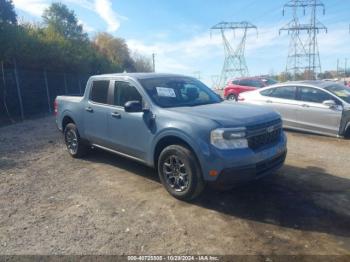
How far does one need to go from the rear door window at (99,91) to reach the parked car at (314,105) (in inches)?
224

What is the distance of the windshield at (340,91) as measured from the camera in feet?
28.8

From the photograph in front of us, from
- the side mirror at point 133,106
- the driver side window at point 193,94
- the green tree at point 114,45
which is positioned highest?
the green tree at point 114,45

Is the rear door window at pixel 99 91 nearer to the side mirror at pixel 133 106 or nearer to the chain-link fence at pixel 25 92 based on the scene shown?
the side mirror at pixel 133 106

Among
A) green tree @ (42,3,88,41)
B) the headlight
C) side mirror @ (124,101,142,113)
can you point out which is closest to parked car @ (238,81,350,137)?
the headlight

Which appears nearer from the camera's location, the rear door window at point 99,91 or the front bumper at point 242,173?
the front bumper at point 242,173

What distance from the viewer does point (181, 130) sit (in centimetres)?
474

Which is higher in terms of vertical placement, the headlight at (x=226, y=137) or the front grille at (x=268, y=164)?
the headlight at (x=226, y=137)

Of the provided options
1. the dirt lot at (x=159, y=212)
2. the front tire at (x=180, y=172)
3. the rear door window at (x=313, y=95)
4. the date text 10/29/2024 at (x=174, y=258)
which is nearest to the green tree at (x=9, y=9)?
the dirt lot at (x=159, y=212)

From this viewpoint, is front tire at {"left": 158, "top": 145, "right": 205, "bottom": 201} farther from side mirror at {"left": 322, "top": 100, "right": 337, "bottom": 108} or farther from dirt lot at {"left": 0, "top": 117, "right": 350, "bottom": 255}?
side mirror at {"left": 322, "top": 100, "right": 337, "bottom": 108}

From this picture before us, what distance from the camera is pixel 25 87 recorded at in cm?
1574

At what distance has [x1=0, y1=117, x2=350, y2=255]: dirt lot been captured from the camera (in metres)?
3.80

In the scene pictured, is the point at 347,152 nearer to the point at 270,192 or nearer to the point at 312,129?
the point at 312,129

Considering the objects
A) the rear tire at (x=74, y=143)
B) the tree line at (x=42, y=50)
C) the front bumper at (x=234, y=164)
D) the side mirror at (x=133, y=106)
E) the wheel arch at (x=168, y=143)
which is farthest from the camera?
the tree line at (x=42, y=50)

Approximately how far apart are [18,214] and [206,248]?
110 inches
